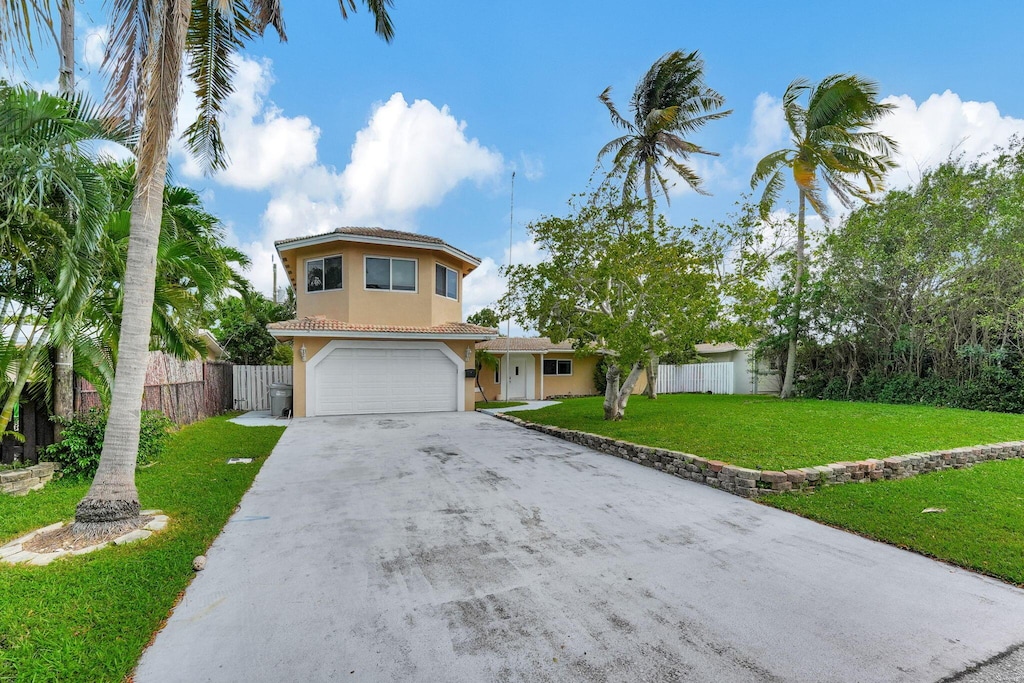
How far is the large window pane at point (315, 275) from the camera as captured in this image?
14570 mm

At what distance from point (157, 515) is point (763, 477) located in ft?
22.8

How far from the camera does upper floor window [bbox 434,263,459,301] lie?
15133mm

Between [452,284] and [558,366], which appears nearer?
[452,284]

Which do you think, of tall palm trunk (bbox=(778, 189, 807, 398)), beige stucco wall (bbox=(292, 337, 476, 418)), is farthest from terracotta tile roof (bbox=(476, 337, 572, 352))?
tall palm trunk (bbox=(778, 189, 807, 398))

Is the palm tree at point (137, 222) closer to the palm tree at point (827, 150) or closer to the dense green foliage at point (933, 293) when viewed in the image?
the palm tree at point (827, 150)

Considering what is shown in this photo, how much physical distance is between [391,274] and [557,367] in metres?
10.0

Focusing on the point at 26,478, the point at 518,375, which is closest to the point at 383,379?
the point at 518,375

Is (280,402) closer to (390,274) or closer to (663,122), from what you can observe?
(390,274)

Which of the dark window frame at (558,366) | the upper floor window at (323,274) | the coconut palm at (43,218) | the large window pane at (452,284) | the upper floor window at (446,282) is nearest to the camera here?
the coconut palm at (43,218)

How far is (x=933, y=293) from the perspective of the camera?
14.1 metres

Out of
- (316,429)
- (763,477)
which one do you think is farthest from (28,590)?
(316,429)

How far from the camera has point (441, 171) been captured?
589 inches

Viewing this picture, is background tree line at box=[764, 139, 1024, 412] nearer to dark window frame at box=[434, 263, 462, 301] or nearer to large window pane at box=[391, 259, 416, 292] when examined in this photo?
dark window frame at box=[434, 263, 462, 301]

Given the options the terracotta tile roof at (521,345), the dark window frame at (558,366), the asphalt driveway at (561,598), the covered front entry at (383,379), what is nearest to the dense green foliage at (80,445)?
the asphalt driveway at (561,598)
